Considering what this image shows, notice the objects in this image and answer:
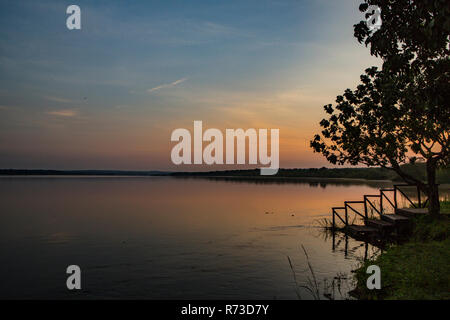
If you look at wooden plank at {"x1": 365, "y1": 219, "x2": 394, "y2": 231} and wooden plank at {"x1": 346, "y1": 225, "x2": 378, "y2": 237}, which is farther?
wooden plank at {"x1": 346, "y1": 225, "x2": 378, "y2": 237}

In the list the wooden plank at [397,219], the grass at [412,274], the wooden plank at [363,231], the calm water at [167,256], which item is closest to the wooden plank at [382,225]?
the wooden plank at [397,219]

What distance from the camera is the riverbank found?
1319 cm

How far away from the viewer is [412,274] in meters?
15.2

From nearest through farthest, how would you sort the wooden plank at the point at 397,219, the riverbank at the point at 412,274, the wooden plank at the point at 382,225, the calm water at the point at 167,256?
the riverbank at the point at 412,274 → the calm water at the point at 167,256 → the wooden plank at the point at 397,219 → the wooden plank at the point at 382,225

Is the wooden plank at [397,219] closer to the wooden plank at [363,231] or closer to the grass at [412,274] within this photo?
the wooden plank at [363,231]

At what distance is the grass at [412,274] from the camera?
43.3 ft

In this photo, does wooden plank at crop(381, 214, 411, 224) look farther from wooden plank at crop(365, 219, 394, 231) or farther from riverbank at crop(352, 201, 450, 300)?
riverbank at crop(352, 201, 450, 300)

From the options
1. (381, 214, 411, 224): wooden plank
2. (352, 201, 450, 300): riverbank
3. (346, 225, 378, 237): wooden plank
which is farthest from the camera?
(346, 225, 378, 237): wooden plank

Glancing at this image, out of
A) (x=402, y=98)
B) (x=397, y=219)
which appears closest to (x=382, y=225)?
(x=397, y=219)

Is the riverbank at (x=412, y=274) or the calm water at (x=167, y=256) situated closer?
the riverbank at (x=412, y=274)

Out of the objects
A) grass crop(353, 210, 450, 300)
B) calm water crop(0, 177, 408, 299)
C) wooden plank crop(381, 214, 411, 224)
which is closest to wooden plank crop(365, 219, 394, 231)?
wooden plank crop(381, 214, 411, 224)

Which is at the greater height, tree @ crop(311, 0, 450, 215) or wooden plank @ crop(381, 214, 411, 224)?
tree @ crop(311, 0, 450, 215)
